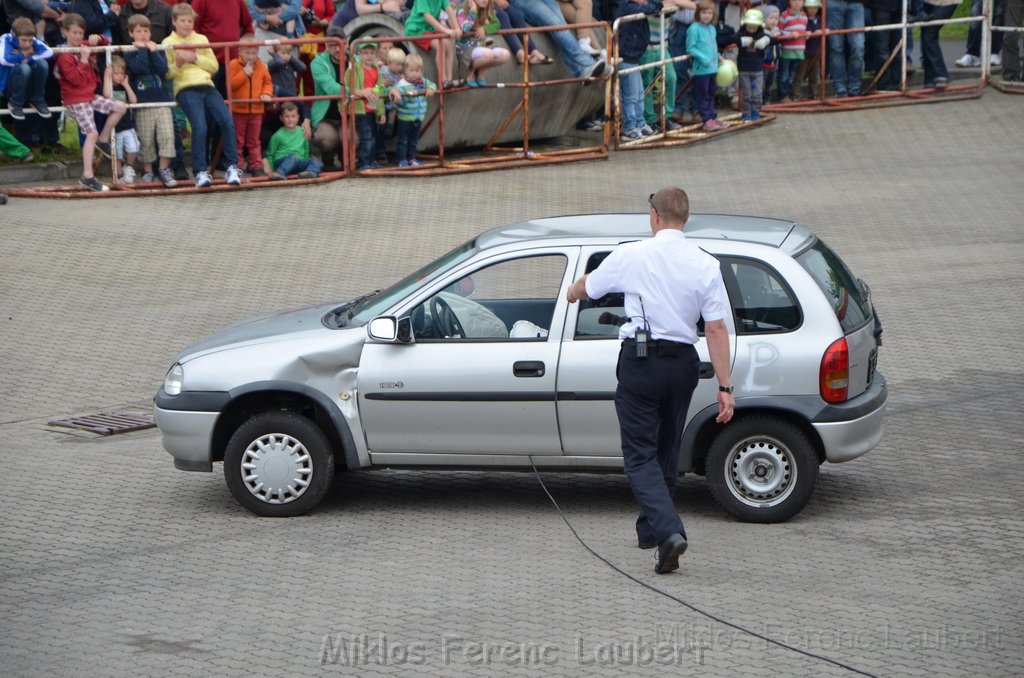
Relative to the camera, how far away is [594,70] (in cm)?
1841

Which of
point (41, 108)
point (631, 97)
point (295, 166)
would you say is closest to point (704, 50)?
point (631, 97)

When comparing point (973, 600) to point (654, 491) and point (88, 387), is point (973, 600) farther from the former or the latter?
point (88, 387)

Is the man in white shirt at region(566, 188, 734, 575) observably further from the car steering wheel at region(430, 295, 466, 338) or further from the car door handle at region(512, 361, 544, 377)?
the car steering wheel at region(430, 295, 466, 338)

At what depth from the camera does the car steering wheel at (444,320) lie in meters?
8.16

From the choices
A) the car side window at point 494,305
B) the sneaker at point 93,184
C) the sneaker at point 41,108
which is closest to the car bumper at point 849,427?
the car side window at point 494,305

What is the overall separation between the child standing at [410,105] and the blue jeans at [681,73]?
Result: 3.69 m

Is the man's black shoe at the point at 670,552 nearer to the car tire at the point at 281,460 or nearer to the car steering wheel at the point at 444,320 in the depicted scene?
the car steering wheel at the point at 444,320

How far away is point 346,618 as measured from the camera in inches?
260

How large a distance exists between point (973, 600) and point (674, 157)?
12.5m

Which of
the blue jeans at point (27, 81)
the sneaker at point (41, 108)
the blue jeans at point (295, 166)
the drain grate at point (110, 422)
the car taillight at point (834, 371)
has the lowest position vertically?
the drain grate at point (110, 422)

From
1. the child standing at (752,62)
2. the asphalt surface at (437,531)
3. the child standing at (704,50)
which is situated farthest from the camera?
the child standing at (752,62)

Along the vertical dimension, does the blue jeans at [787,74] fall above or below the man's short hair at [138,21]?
below

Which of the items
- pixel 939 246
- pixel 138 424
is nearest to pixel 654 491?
pixel 138 424

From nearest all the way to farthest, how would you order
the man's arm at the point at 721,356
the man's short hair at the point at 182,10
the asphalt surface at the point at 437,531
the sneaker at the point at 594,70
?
the asphalt surface at the point at 437,531
the man's arm at the point at 721,356
the man's short hair at the point at 182,10
the sneaker at the point at 594,70
